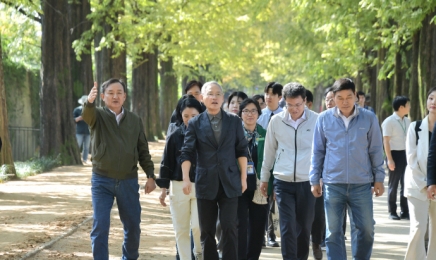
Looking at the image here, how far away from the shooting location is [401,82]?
2488 cm

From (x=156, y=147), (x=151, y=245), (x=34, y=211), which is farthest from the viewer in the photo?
(x=156, y=147)

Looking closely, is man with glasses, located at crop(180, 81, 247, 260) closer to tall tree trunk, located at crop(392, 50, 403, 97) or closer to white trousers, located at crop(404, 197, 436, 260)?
white trousers, located at crop(404, 197, 436, 260)

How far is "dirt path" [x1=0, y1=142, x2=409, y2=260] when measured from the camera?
35.2ft

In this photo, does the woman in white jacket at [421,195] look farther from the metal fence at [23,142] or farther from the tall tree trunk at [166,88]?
the tall tree trunk at [166,88]

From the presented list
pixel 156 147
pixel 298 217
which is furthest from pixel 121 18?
pixel 298 217

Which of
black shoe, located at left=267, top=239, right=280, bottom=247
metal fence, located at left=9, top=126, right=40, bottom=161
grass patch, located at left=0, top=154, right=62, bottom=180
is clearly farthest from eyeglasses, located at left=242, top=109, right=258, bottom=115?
metal fence, located at left=9, top=126, right=40, bottom=161

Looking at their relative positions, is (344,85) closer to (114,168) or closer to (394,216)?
(114,168)

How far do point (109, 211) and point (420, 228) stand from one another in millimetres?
3097

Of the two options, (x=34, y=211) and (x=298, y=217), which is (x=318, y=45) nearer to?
(x=34, y=211)

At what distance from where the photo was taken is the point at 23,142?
28969 mm

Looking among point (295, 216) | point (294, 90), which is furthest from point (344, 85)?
point (295, 216)

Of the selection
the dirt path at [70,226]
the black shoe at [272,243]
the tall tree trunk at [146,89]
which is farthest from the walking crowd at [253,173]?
the tall tree trunk at [146,89]

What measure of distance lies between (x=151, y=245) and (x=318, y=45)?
26.2 m

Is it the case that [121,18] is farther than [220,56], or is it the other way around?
[220,56]
